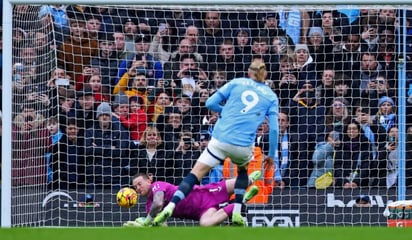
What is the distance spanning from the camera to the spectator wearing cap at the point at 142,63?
12.0 metres

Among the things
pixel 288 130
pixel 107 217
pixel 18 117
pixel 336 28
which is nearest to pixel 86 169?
pixel 107 217

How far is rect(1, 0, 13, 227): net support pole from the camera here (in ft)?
32.9

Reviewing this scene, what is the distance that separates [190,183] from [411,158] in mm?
2755

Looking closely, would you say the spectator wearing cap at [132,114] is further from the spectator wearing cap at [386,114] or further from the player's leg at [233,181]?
the spectator wearing cap at [386,114]

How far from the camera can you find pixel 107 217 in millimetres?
11797

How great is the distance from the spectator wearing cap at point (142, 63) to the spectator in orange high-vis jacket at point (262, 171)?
51.2 inches

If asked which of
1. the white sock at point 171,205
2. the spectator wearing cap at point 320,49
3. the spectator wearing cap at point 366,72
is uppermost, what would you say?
the spectator wearing cap at point 320,49

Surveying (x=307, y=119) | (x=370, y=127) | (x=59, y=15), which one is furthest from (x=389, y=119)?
(x=59, y=15)

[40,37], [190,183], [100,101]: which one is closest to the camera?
[190,183]

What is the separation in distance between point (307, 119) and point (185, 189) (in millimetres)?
2145

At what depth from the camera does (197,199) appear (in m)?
11.0

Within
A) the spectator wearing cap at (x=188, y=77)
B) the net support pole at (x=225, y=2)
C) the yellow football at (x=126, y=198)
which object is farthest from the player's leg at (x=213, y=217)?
the net support pole at (x=225, y=2)

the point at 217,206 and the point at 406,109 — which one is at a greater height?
the point at 406,109

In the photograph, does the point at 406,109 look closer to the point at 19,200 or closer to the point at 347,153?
the point at 347,153
